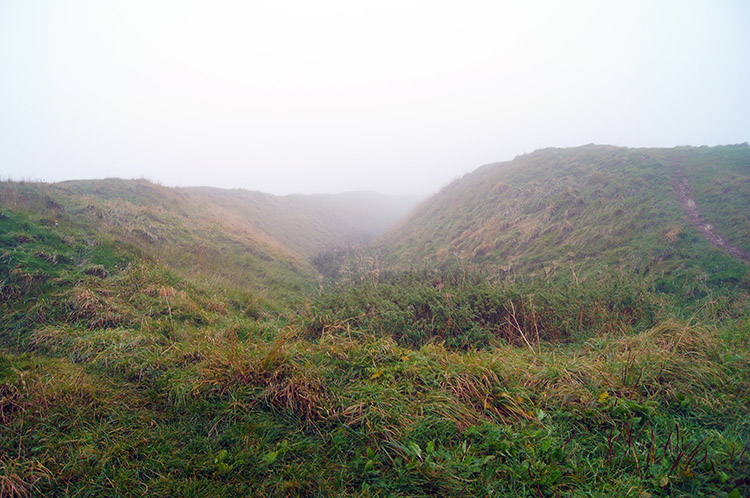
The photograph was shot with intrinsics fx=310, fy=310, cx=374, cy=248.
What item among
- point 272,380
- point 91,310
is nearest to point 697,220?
point 272,380

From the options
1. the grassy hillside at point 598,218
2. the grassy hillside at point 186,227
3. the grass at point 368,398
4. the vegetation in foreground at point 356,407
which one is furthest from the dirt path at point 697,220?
the grassy hillside at point 186,227

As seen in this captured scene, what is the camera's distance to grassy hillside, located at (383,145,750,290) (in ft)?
29.0

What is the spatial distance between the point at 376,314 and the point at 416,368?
189 cm

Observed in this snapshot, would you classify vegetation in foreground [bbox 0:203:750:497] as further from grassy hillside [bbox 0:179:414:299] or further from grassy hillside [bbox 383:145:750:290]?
grassy hillside [bbox 383:145:750:290]

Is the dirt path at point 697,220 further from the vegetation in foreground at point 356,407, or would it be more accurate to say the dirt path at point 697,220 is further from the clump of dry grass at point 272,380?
the clump of dry grass at point 272,380

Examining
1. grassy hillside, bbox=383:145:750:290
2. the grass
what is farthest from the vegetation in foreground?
grassy hillside, bbox=383:145:750:290

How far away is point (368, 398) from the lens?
9.77ft

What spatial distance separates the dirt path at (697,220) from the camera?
25.5ft

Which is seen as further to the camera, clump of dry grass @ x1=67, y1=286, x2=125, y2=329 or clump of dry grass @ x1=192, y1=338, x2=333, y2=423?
clump of dry grass @ x1=67, y1=286, x2=125, y2=329

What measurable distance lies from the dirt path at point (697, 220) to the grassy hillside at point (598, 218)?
186mm

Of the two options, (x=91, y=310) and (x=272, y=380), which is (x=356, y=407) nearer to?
(x=272, y=380)

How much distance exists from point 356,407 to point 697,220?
42.0ft

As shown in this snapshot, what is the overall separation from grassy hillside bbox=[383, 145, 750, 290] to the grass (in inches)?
158

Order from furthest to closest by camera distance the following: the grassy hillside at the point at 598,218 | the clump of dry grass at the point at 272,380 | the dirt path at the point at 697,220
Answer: the grassy hillside at the point at 598,218 < the dirt path at the point at 697,220 < the clump of dry grass at the point at 272,380
